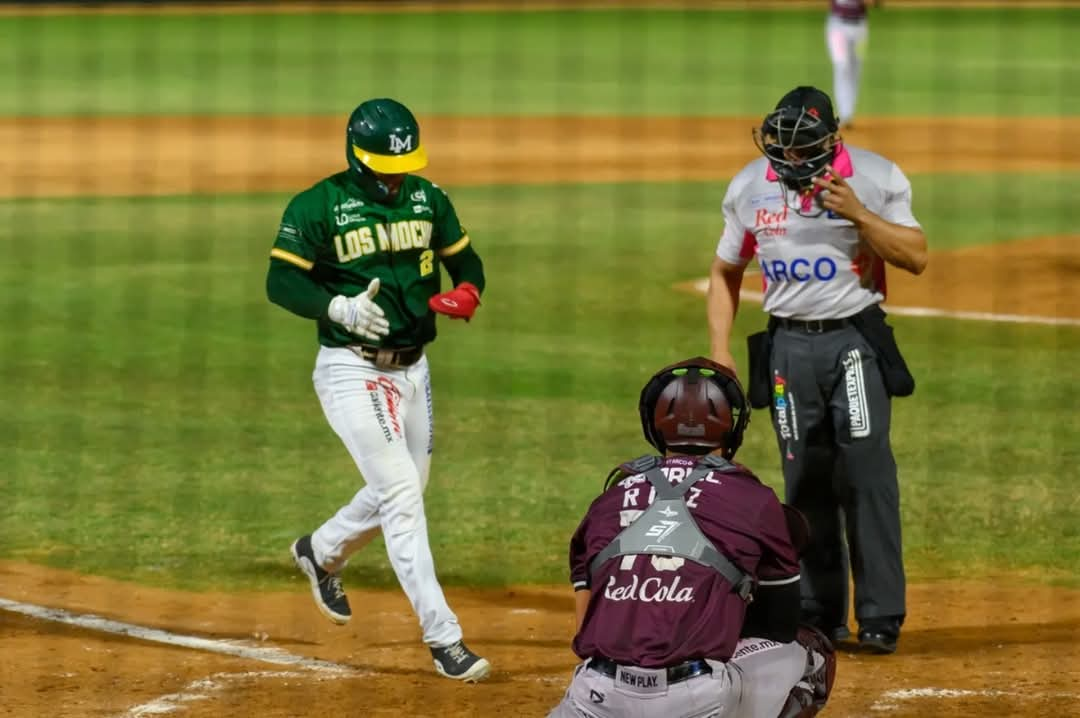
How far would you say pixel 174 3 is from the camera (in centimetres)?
4962

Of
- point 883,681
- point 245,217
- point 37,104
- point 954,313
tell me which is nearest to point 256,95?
point 37,104

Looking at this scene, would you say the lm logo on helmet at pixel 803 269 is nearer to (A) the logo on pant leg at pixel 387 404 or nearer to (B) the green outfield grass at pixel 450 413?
(A) the logo on pant leg at pixel 387 404

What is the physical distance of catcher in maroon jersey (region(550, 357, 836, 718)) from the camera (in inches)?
184

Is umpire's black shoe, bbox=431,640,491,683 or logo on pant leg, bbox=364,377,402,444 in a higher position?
logo on pant leg, bbox=364,377,402,444

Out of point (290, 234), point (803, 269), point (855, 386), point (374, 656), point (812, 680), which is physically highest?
point (290, 234)

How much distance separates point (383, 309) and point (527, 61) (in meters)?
32.1

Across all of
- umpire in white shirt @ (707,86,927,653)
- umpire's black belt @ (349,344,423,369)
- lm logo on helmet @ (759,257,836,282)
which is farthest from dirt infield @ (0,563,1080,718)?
lm logo on helmet @ (759,257,836,282)

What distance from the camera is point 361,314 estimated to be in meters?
7.06

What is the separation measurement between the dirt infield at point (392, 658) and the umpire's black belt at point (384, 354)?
108 cm

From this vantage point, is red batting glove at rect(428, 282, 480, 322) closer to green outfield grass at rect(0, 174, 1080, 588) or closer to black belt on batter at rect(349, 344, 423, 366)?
black belt on batter at rect(349, 344, 423, 366)

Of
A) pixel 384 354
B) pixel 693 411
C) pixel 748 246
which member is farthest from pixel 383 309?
pixel 693 411

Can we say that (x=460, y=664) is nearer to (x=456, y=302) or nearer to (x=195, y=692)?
(x=195, y=692)

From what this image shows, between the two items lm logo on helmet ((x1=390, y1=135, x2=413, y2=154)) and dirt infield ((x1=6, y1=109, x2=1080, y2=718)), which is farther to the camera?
lm logo on helmet ((x1=390, y1=135, x2=413, y2=154))

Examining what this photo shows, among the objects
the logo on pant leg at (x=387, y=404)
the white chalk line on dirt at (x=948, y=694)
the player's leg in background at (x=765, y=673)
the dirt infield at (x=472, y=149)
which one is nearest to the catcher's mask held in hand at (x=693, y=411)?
the player's leg in background at (x=765, y=673)
